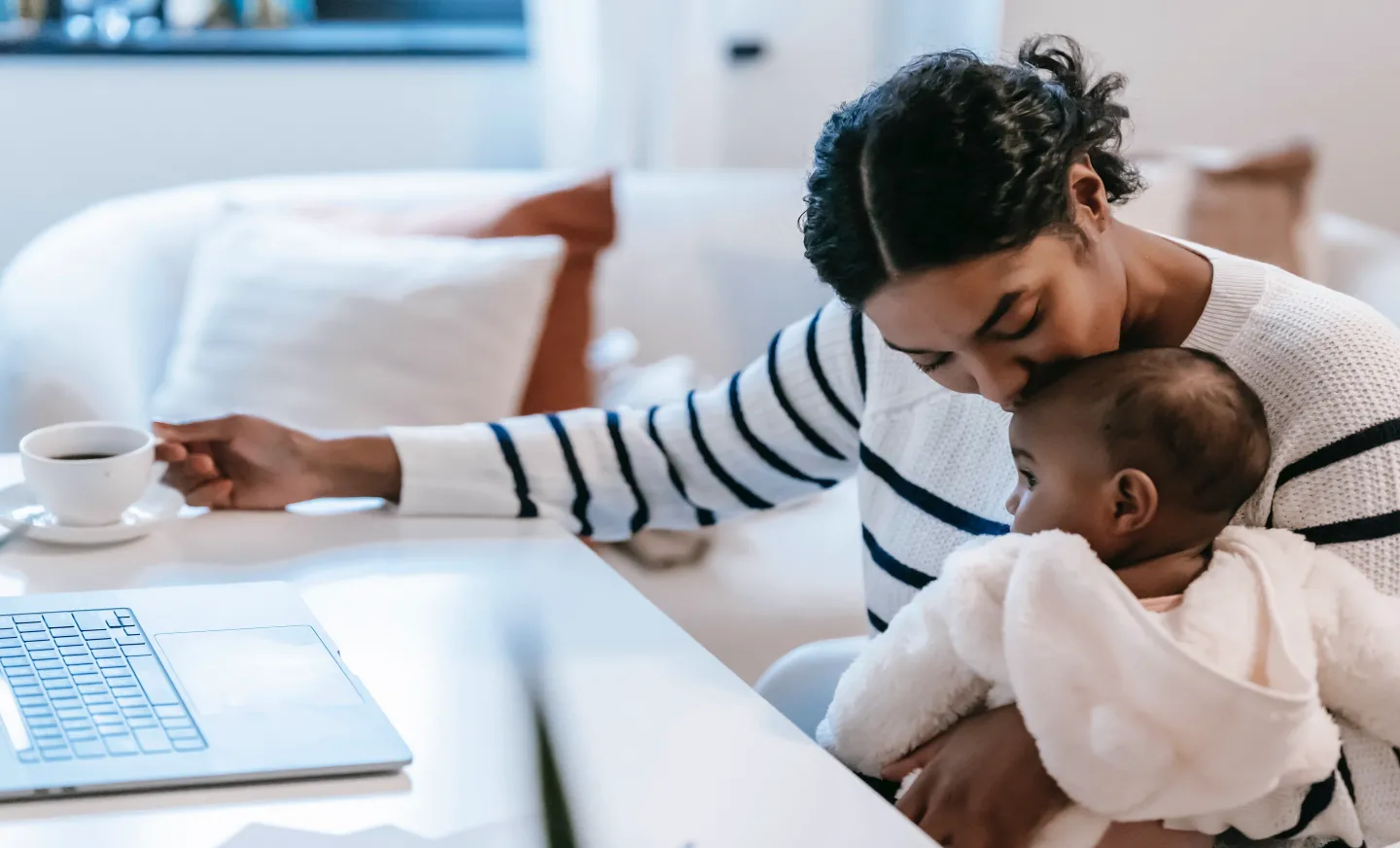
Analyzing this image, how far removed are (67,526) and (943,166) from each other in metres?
0.73

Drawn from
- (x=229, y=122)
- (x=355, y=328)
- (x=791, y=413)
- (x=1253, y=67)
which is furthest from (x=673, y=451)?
(x=1253, y=67)

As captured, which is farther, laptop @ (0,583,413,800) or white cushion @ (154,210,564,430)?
white cushion @ (154,210,564,430)

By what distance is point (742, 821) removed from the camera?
0.74 m

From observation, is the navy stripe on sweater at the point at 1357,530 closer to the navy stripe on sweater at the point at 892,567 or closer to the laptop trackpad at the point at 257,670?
the navy stripe on sweater at the point at 892,567

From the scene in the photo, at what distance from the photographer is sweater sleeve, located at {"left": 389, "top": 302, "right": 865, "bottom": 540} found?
4.00ft

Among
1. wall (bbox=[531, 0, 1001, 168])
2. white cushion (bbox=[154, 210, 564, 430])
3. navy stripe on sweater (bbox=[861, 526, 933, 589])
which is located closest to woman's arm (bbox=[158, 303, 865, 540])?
navy stripe on sweater (bbox=[861, 526, 933, 589])

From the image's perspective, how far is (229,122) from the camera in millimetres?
2510

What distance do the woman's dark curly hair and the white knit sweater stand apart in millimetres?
186

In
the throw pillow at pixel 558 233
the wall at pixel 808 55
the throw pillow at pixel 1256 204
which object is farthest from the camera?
the wall at pixel 808 55

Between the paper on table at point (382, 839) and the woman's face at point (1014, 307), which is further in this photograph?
the woman's face at point (1014, 307)

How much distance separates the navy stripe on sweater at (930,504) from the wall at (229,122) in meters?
1.67

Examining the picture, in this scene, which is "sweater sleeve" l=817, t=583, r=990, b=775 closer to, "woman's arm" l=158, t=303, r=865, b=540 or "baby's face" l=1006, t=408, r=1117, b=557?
"baby's face" l=1006, t=408, r=1117, b=557

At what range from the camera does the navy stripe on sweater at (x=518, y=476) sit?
1231mm

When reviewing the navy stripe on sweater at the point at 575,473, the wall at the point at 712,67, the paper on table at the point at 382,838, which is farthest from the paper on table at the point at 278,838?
the wall at the point at 712,67
